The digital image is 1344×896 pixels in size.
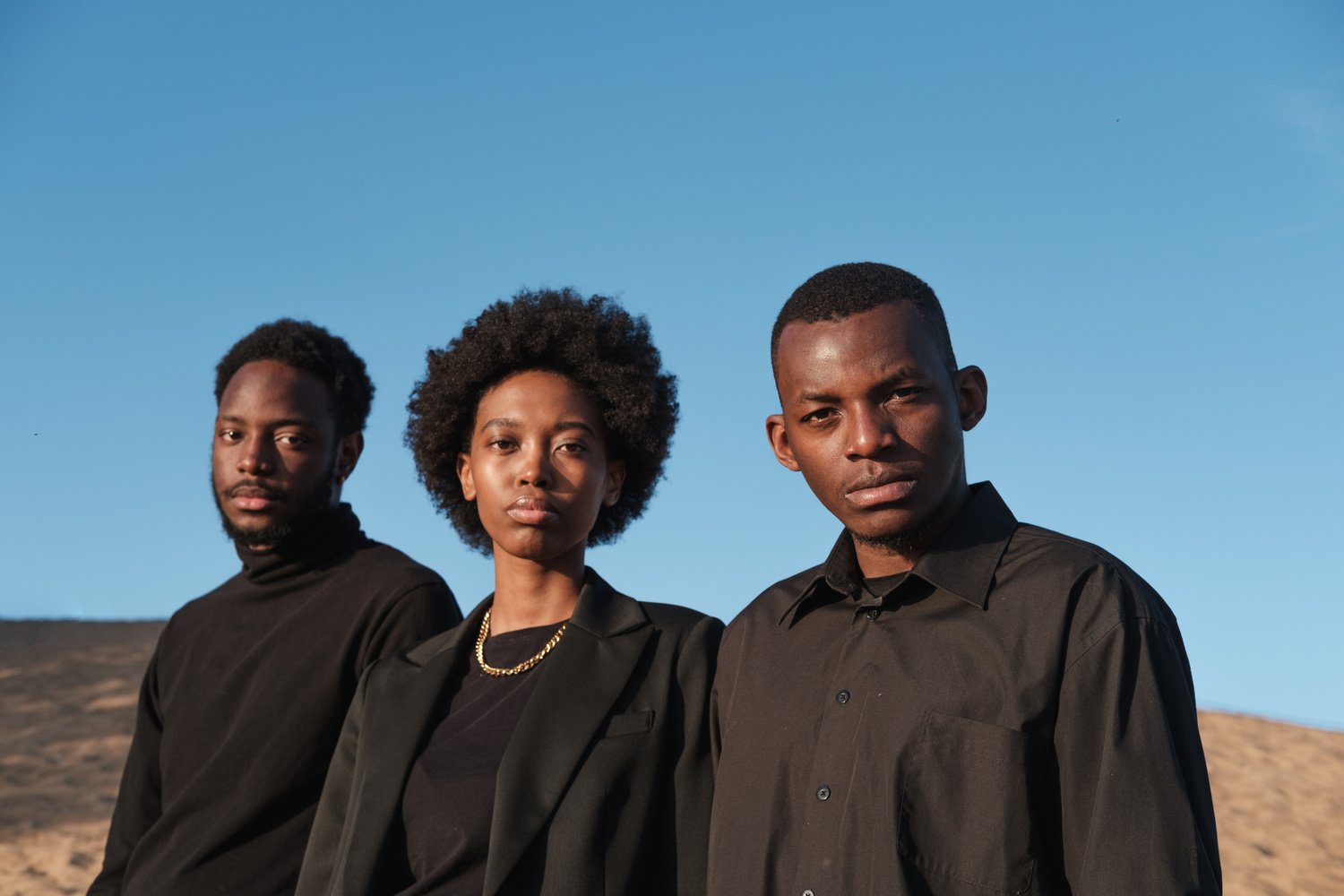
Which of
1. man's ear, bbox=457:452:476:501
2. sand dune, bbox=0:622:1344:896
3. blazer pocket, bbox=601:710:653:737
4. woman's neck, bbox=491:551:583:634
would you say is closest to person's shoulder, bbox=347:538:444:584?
man's ear, bbox=457:452:476:501

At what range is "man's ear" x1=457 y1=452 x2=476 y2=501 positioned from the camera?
4168 mm

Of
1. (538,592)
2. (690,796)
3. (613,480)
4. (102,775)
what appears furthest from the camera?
(102,775)

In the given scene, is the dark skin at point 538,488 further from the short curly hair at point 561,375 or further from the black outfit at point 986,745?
the black outfit at point 986,745

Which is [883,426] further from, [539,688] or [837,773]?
[539,688]

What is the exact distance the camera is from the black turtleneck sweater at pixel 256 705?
4066 mm

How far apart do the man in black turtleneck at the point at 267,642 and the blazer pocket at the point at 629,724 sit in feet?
3.40

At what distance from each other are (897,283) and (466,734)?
1662 mm

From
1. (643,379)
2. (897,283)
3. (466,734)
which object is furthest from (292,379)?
(897,283)

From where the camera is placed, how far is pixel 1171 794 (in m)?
2.37

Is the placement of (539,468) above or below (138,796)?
above

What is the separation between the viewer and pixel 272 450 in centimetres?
453

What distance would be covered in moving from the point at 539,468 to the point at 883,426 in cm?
120

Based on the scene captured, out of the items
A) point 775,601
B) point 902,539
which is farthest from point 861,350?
point 775,601

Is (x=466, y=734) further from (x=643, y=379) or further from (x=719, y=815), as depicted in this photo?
(x=643, y=379)
